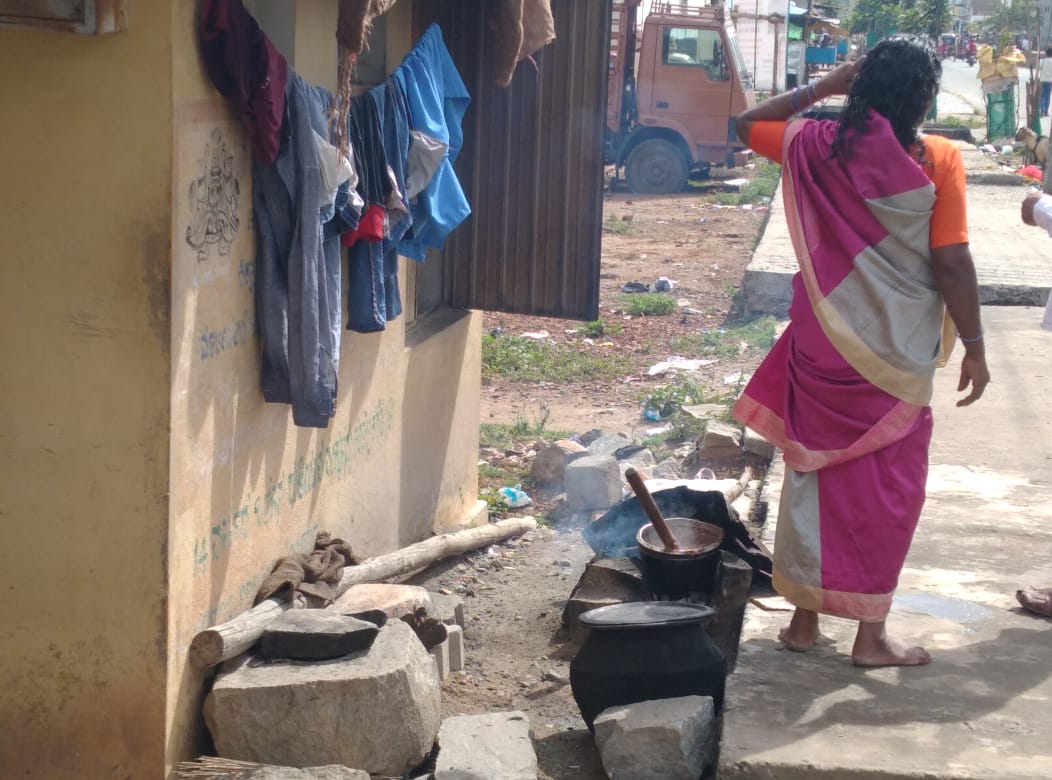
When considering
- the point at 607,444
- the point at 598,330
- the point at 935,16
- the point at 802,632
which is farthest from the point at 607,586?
the point at 935,16

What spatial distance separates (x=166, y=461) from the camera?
3.17 metres

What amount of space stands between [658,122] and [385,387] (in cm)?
1512

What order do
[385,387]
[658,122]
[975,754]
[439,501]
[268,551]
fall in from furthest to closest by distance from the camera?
[658,122] → [439,501] → [385,387] → [268,551] → [975,754]

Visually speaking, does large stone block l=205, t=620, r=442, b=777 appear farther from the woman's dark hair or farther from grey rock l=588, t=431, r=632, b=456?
grey rock l=588, t=431, r=632, b=456

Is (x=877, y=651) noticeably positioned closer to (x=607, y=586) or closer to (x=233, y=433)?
(x=607, y=586)

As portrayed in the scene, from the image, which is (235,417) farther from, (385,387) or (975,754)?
(975,754)

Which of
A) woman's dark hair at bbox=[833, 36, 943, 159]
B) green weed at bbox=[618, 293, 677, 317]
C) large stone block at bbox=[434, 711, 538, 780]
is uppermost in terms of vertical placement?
woman's dark hair at bbox=[833, 36, 943, 159]

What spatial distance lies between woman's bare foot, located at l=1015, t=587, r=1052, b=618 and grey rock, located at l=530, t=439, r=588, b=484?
132 inches

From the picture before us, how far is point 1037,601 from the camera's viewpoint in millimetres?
3809

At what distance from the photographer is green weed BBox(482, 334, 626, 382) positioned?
9477mm

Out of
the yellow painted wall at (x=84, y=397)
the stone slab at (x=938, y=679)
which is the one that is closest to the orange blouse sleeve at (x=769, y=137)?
the stone slab at (x=938, y=679)

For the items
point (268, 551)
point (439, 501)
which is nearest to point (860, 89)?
point (268, 551)

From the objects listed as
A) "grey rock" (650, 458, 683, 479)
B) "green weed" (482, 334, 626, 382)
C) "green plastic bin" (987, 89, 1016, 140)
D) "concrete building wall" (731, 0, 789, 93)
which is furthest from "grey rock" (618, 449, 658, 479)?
"green plastic bin" (987, 89, 1016, 140)

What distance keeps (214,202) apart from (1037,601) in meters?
2.68
